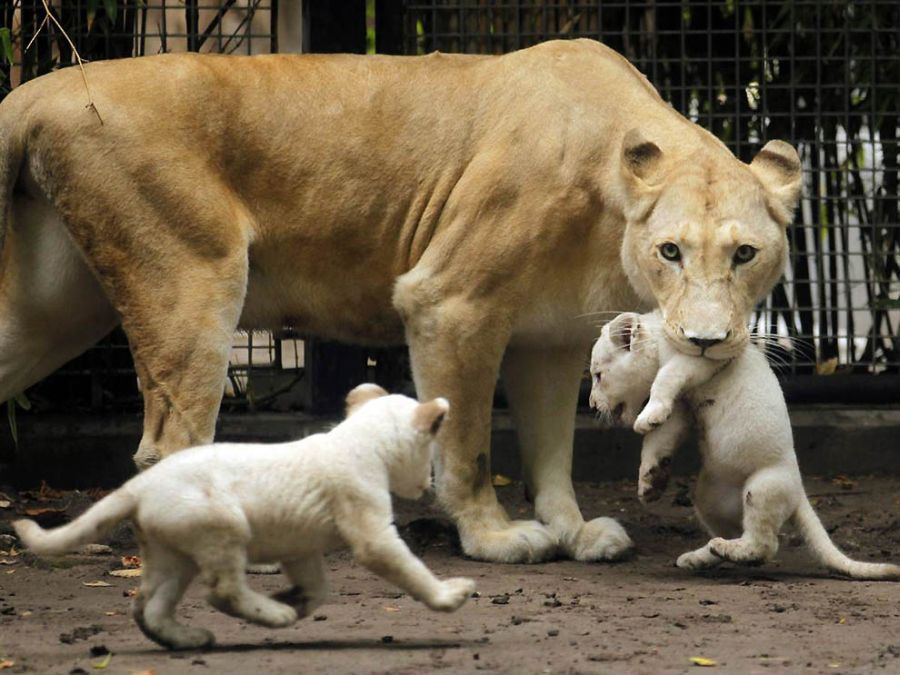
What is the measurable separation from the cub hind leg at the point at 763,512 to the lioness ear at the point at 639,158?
1.10m

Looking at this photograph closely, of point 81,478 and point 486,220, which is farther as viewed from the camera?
point 81,478

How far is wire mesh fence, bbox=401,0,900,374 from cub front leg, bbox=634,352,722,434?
2486 mm

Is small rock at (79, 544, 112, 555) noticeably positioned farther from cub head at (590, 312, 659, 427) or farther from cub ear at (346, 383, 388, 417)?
cub ear at (346, 383, 388, 417)

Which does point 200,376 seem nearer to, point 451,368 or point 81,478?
point 451,368

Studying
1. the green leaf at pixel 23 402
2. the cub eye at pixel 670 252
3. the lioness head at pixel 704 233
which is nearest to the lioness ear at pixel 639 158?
the lioness head at pixel 704 233

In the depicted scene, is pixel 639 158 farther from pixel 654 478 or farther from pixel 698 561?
pixel 698 561

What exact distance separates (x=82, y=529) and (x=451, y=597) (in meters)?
0.88

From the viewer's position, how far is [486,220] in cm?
Result: 606

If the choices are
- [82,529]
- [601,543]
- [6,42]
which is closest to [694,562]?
[601,543]

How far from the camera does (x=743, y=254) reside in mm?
5555

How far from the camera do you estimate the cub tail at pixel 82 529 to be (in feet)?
13.5

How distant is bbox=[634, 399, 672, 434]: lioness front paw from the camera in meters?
5.30

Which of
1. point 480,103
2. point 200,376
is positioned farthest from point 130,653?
point 480,103

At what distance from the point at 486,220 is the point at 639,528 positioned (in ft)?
4.95
